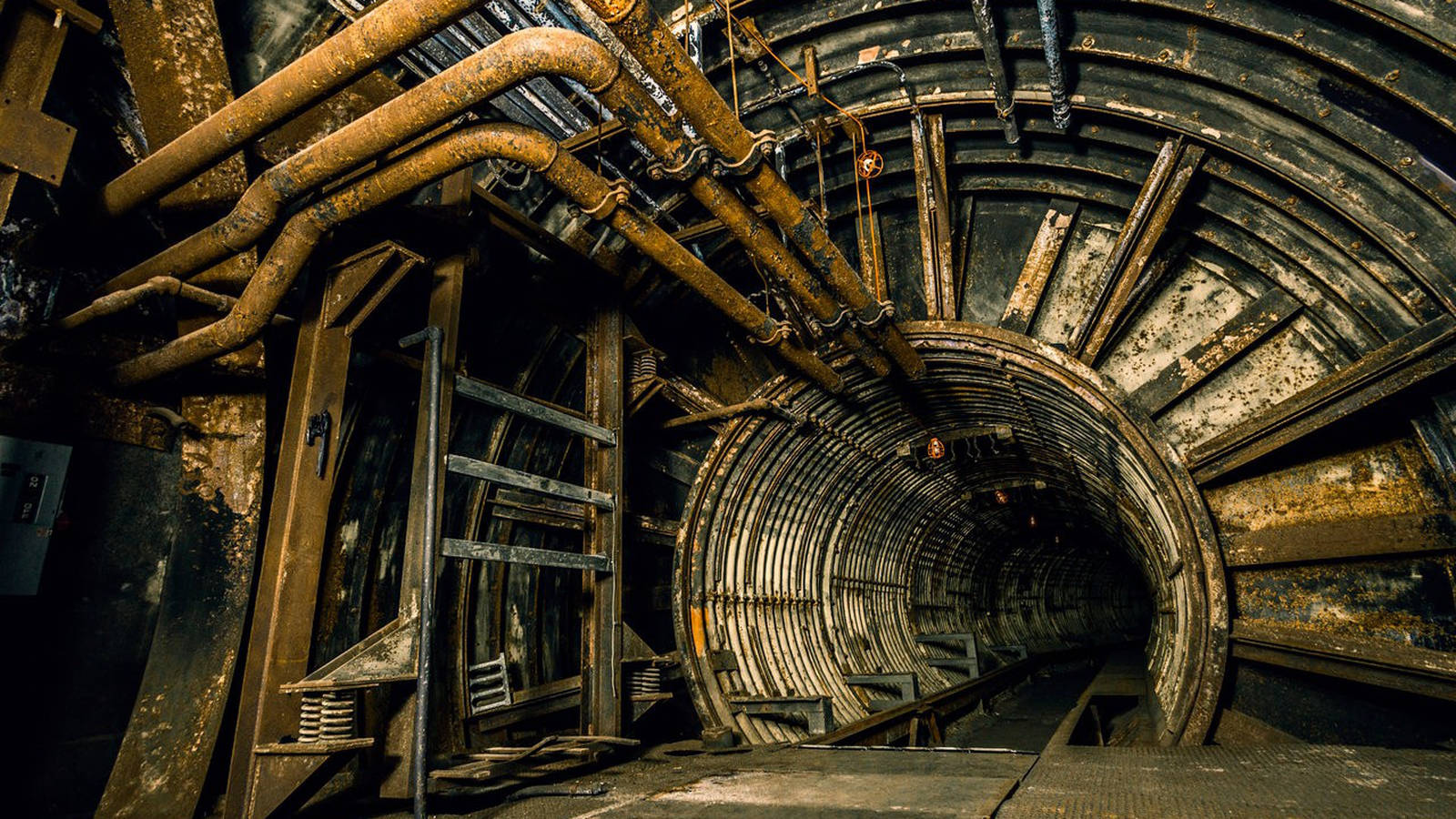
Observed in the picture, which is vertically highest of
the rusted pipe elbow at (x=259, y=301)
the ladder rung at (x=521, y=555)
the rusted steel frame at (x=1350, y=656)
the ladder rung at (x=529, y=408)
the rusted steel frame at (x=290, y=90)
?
the rusted steel frame at (x=290, y=90)

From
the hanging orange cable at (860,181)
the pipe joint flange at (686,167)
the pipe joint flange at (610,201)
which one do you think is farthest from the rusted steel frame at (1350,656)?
the pipe joint flange at (610,201)

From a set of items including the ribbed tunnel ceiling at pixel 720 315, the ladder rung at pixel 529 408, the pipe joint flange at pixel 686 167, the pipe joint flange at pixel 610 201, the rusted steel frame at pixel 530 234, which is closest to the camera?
the ribbed tunnel ceiling at pixel 720 315

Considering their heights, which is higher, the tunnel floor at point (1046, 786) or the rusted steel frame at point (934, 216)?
the rusted steel frame at point (934, 216)

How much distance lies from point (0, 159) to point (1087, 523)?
14.0 metres

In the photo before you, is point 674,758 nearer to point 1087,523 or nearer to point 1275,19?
point 1275,19

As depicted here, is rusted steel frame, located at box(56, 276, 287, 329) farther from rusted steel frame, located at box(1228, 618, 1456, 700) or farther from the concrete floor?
rusted steel frame, located at box(1228, 618, 1456, 700)

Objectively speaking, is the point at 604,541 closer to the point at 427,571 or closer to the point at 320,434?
the point at 427,571

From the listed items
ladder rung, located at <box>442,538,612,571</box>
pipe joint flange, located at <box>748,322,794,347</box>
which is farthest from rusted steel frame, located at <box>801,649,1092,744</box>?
pipe joint flange, located at <box>748,322,794,347</box>

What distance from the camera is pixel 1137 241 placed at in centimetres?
534

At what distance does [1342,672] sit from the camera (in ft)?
14.6

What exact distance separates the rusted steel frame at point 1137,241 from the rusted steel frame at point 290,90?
4476mm

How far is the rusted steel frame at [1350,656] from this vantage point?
3.96 metres

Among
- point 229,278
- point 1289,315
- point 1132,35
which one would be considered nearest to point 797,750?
point 1289,315

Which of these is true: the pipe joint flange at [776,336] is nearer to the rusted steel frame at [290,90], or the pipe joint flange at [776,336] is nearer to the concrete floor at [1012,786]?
the concrete floor at [1012,786]
